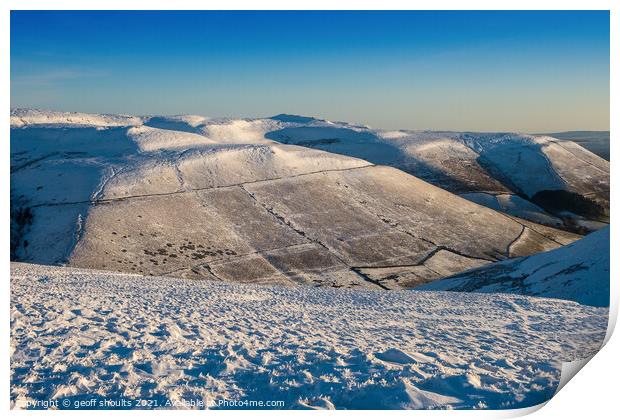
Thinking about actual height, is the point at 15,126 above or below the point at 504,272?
above

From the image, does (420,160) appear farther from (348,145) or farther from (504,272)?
(504,272)

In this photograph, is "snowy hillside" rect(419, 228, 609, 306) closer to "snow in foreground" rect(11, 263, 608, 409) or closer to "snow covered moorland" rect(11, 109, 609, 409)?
"snow covered moorland" rect(11, 109, 609, 409)

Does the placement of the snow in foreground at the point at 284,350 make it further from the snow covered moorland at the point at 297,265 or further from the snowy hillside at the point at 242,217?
the snowy hillside at the point at 242,217

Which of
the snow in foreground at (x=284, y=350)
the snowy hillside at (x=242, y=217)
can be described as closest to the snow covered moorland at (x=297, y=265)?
the snow in foreground at (x=284, y=350)

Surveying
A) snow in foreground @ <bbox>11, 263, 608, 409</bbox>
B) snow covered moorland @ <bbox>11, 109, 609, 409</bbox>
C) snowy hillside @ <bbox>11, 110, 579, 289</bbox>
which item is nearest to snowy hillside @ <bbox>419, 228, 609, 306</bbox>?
snow covered moorland @ <bbox>11, 109, 609, 409</bbox>

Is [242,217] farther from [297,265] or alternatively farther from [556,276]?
[556,276]

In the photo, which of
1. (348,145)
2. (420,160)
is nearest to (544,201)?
(420,160)
